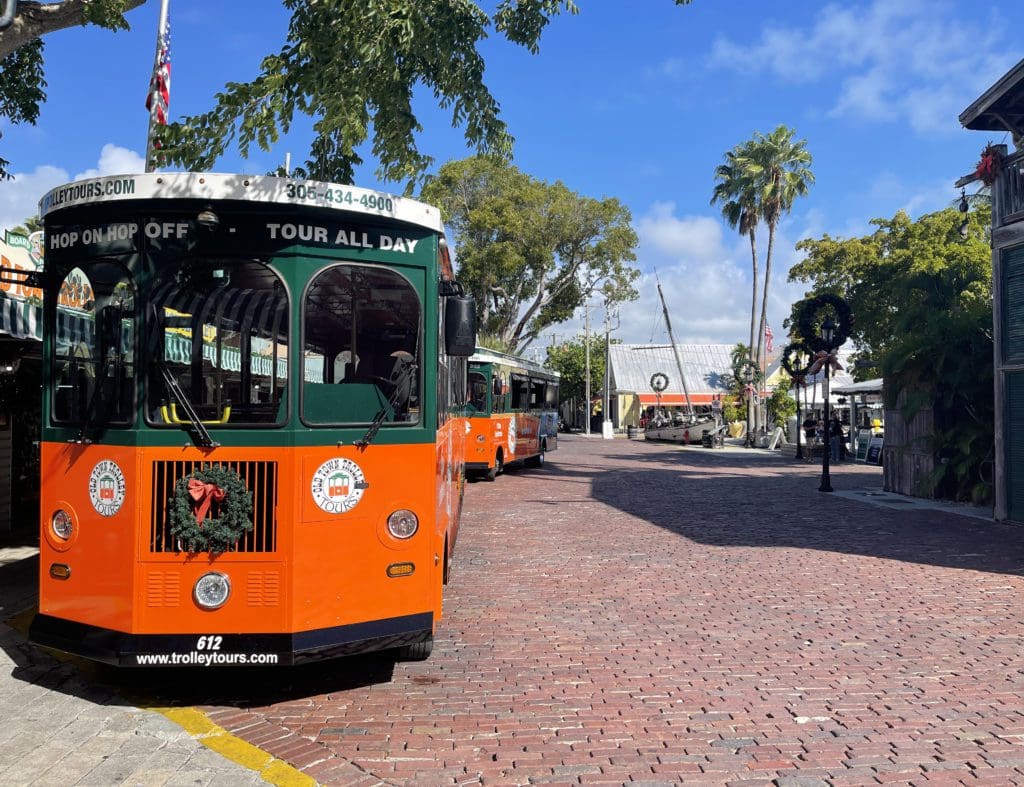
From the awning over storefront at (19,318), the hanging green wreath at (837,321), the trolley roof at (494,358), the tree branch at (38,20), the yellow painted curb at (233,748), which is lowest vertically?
the yellow painted curb at (233,748)

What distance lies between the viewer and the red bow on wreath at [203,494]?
477 cm

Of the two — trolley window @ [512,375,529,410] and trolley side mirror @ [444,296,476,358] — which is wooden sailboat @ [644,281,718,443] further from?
trolley side mirror @ [444,296,476,358]

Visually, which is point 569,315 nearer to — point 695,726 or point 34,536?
point 34,536

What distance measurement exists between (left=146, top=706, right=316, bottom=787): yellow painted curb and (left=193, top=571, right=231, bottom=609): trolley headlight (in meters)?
0.66

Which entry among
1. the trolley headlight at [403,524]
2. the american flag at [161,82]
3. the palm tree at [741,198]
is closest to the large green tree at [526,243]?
the palm tree at [741,198]

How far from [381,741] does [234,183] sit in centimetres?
317

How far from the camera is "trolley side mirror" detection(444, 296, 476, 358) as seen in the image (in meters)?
5.57

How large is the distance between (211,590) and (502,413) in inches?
625

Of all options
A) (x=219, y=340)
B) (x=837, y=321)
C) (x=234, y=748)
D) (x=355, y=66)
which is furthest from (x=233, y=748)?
(x=837, y=321)

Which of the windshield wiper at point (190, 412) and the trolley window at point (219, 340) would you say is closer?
the windshield wiper at point (190, 412)

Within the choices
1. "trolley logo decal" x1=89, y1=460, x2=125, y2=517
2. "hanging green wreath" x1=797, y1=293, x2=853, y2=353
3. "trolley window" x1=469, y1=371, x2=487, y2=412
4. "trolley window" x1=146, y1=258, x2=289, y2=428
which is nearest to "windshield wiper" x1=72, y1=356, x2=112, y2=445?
"trolley logo decal" x1=89, y1=460, x2=125, y2=517

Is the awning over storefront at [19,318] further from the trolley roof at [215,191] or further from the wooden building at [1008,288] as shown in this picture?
the wooden building at [1008,288]

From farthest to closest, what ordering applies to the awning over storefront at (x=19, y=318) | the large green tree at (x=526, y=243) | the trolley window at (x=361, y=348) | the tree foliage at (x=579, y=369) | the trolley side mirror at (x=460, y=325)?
the tree foliage at (x=579, y=369) < the large green tree at (x=526, y=243) < the awning over storefront at (x=19, y=318) < the trolley side mirror at (x=460, y=325) < the trolley window at (x=361, y=348)

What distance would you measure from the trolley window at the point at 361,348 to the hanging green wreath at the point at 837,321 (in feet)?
53.5
